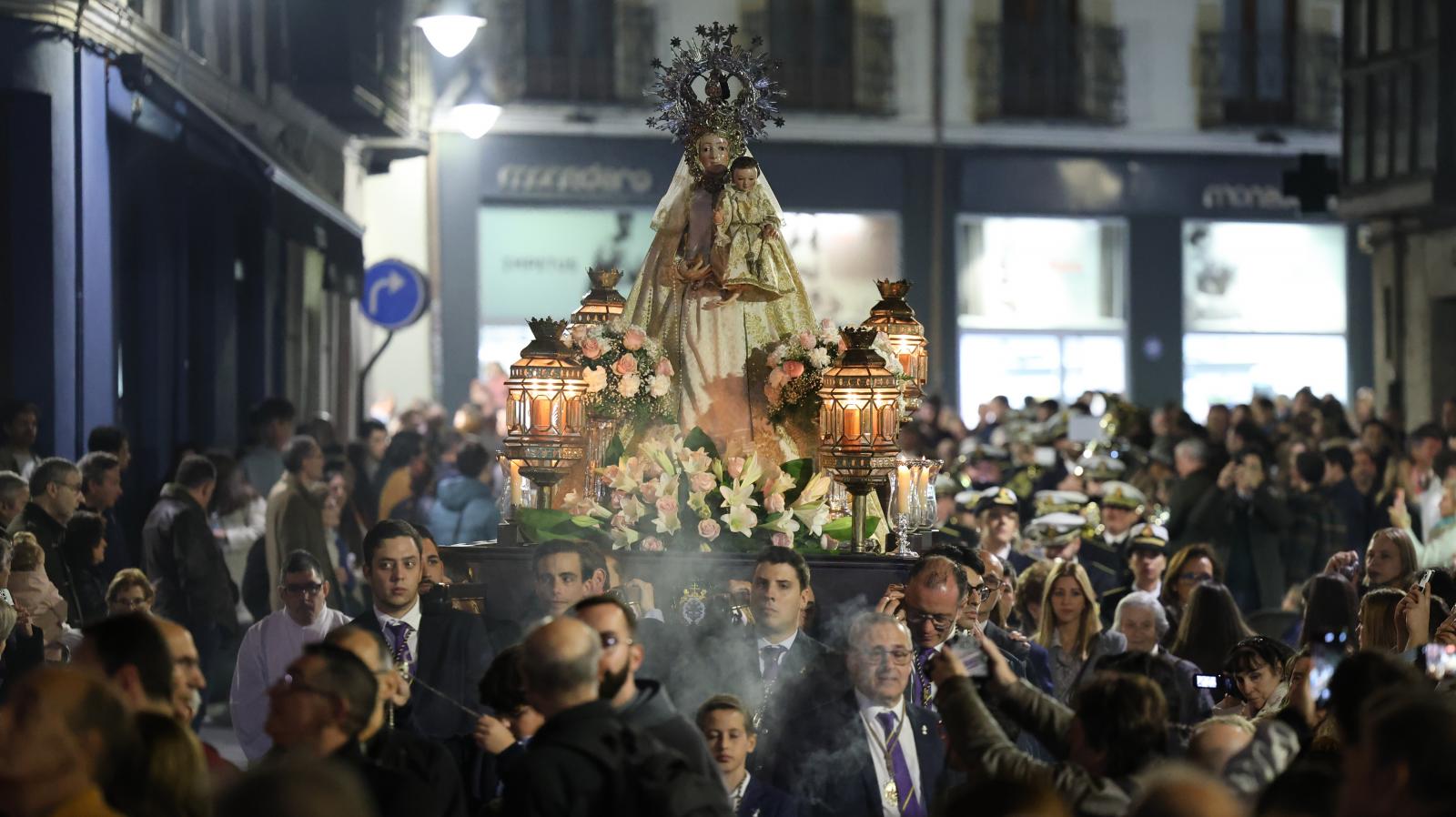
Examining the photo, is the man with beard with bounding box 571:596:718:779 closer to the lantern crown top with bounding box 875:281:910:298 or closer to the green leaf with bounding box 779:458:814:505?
the green leaf with bounding box 779:458:814:505

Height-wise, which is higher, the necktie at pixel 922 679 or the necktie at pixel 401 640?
the necktie at pixel 401 640

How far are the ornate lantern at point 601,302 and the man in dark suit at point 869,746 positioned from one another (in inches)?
168

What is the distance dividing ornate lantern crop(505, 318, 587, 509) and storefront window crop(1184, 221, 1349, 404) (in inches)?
908

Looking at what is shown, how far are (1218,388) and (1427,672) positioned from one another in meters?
26.2

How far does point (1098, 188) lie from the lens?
33.2m

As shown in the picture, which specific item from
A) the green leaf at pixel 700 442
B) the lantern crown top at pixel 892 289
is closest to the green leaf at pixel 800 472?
the green leaf at pixel 700 442

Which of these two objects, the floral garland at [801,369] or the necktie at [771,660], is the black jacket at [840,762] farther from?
the floral garland at [801,369]

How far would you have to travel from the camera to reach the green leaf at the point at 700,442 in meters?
11.5

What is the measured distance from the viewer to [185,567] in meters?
13.5

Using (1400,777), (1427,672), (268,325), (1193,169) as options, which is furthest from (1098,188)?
(1400,777)

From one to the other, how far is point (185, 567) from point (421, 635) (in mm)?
4779

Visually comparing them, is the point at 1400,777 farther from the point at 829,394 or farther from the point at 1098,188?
the point at 1098,188

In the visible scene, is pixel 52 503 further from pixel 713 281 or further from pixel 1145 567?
pixel 1145 567

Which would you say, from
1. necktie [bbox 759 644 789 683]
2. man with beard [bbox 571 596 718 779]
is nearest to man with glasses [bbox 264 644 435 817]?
man with beard [bbox 571 596 718 779]
